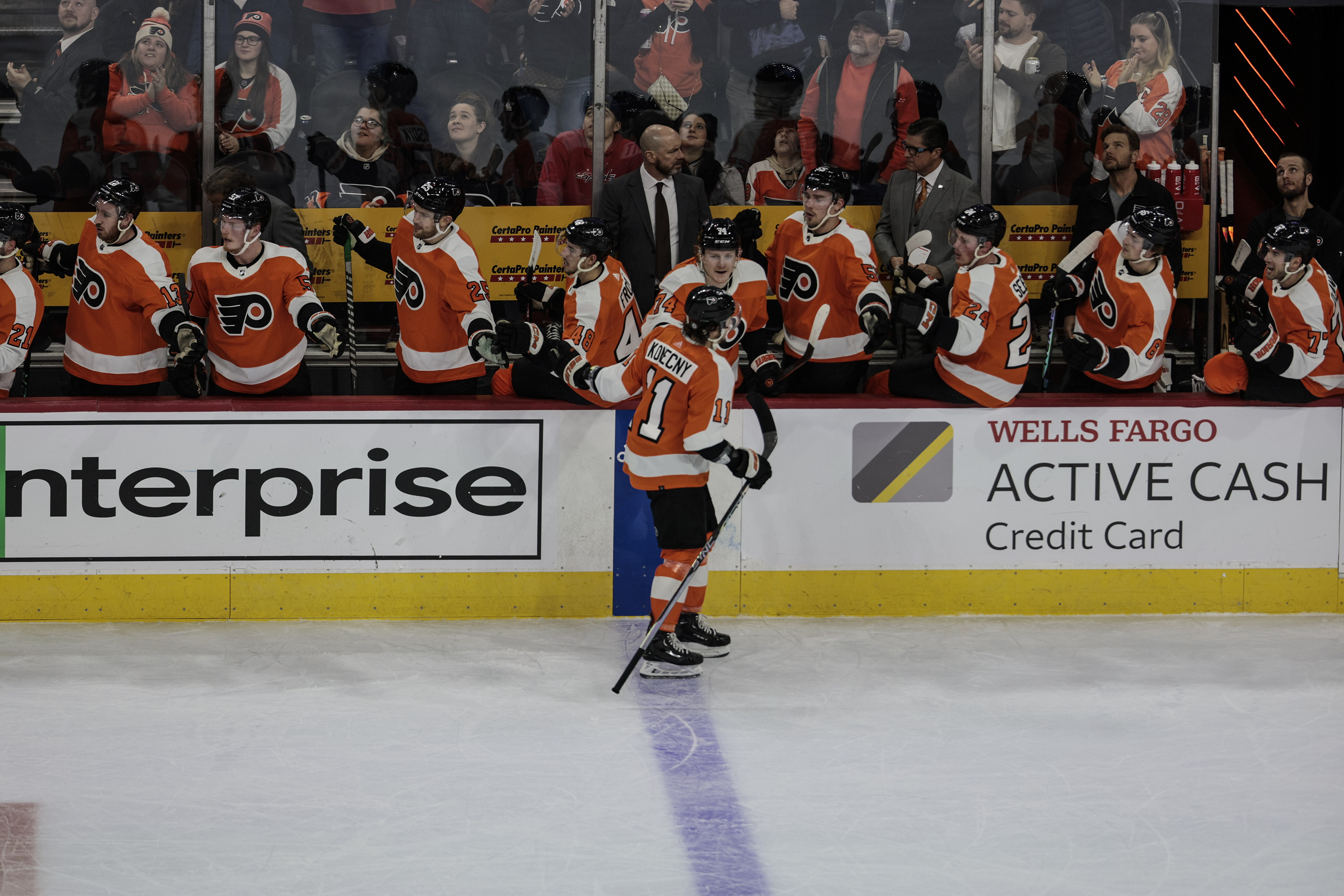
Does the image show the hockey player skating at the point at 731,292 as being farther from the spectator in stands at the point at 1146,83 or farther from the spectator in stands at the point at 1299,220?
the spectator in stands at the point at 1299,220

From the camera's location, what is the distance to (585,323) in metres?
5.94

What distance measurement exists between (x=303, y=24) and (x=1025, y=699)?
457 centimetres

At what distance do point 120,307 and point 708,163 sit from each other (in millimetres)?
2825

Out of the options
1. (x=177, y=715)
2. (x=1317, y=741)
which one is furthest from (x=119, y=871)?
(x=1317, y=741)

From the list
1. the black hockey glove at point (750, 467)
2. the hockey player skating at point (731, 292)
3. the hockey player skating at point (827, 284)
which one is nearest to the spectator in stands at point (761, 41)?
the hockey player skating at point (827, 284)

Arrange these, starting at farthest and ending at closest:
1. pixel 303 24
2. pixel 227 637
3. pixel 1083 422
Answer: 1. pixel 303 24
2. pixel 1083 422
3. pixel 227 637

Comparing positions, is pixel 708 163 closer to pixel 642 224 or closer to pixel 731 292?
pixel 642 224

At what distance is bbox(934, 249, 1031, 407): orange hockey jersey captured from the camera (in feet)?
19.4

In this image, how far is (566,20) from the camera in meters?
7.06

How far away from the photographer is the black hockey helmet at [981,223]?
19.3 feet

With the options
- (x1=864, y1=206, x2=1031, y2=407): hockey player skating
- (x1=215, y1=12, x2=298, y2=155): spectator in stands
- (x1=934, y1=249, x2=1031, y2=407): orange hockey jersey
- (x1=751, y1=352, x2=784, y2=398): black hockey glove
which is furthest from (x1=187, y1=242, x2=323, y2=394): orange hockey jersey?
(x1=934, y1=249, x2=1031, y2=407): orange hockey jersey

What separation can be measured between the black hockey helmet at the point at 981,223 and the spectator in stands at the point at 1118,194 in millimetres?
1090

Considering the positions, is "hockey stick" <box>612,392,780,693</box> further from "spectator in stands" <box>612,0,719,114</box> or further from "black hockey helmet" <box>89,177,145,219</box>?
"black hockey helmet" <box>89,177,145,219</box>

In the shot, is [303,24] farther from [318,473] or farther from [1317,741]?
[1317,741]
